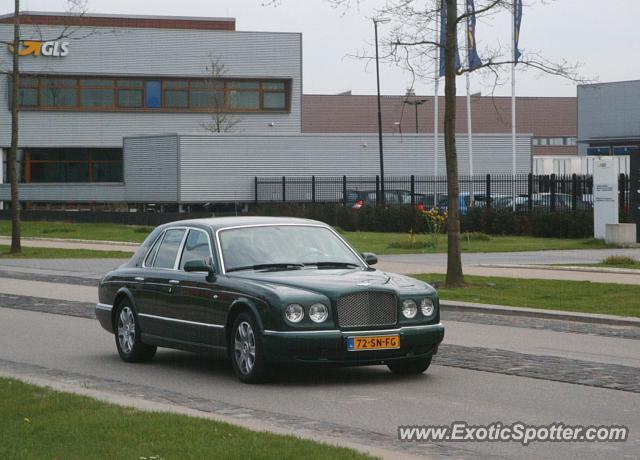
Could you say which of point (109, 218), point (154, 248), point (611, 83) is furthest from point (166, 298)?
point (611, 83)

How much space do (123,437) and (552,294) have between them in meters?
13.9

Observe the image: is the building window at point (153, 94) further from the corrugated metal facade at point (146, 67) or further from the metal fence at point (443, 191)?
the metal fence at point (443, 191)

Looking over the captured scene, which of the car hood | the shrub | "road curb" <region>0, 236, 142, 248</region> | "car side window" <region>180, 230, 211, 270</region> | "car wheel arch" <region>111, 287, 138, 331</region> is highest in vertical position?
"car side window" <region>180, 230, 211, 270</region>

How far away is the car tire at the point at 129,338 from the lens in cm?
1394

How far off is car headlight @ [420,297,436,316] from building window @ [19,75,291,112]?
61896mm

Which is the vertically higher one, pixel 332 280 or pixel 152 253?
pixel 152 253

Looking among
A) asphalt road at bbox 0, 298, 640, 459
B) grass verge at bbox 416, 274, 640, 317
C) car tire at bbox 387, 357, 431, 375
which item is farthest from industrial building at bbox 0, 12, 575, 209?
car tire at bbox 387, 357, 431, 375

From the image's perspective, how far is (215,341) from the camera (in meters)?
12.5

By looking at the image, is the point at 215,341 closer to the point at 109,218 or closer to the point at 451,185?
the point at 451,185

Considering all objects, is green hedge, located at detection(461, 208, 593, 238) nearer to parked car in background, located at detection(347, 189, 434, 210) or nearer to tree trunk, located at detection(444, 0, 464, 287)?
parked car in background, located at detection(347, 189, 434, 210)

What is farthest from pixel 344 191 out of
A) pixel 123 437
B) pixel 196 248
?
pixel 123 437

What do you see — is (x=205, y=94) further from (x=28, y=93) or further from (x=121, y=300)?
(x=121, y=300)

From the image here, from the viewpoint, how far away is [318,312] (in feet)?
38.5

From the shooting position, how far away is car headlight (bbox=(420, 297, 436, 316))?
478 inches
